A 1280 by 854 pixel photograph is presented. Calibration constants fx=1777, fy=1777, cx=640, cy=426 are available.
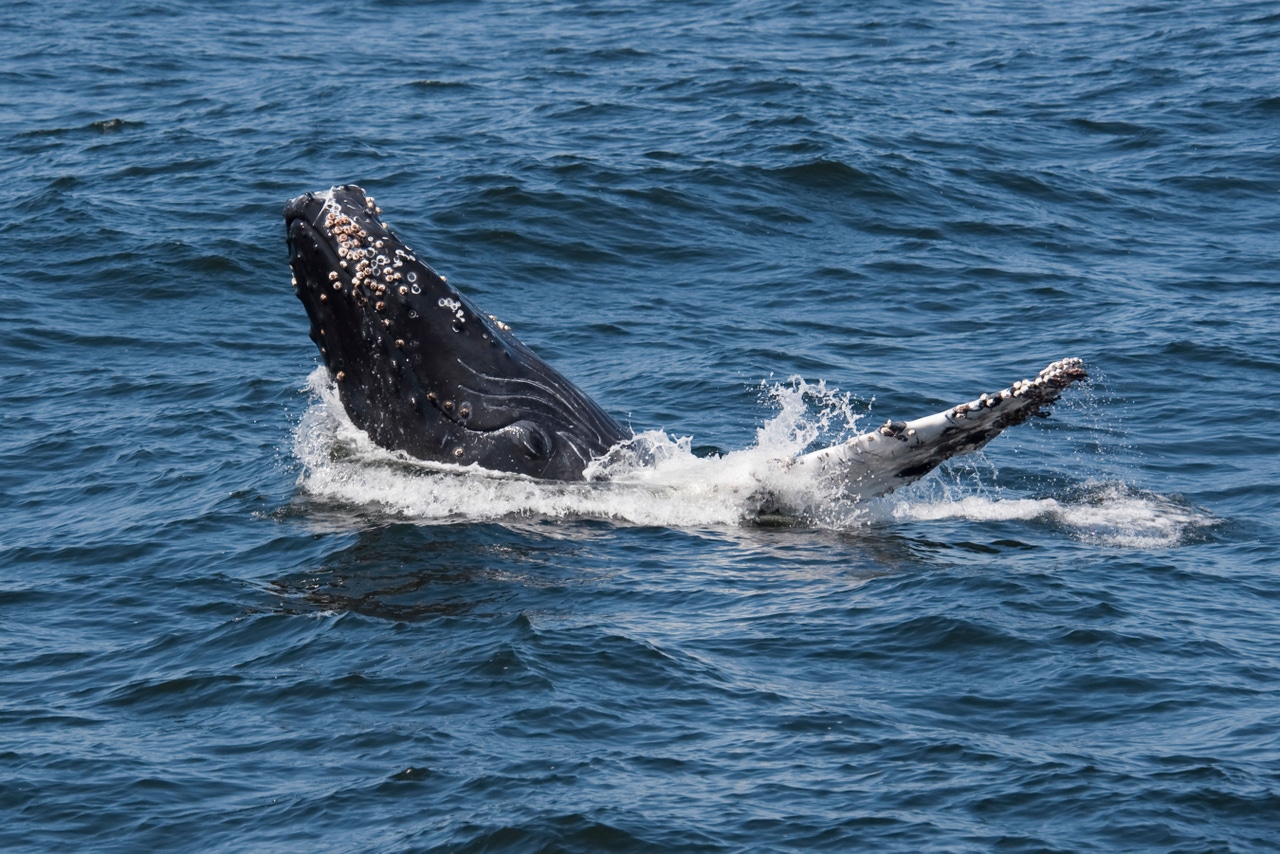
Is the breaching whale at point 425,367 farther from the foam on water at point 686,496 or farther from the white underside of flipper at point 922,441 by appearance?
the foam on water at point 686,496

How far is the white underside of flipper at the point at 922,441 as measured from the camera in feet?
43.6

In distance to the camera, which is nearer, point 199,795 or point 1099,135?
point 199,795

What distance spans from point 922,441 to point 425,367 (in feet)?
15.0

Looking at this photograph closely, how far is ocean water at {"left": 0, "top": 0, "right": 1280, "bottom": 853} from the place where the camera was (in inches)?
428

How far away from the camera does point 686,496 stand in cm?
1627

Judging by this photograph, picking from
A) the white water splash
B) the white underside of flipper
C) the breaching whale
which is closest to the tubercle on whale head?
the breaching whale

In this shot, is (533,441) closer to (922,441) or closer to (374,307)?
(374,307)

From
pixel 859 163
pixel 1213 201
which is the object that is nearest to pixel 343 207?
pixel 859 163

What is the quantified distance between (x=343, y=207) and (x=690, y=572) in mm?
4616

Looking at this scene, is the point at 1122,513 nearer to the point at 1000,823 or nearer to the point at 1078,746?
the point at 1078,746

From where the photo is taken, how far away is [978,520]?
16250 millimetres

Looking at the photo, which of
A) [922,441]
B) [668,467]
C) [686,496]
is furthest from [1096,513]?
[668,467]

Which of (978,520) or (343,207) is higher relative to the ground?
(343,207)

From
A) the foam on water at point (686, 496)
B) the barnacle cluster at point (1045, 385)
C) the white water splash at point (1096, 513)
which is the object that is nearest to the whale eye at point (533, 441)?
the foam on water at point (686, 496)
